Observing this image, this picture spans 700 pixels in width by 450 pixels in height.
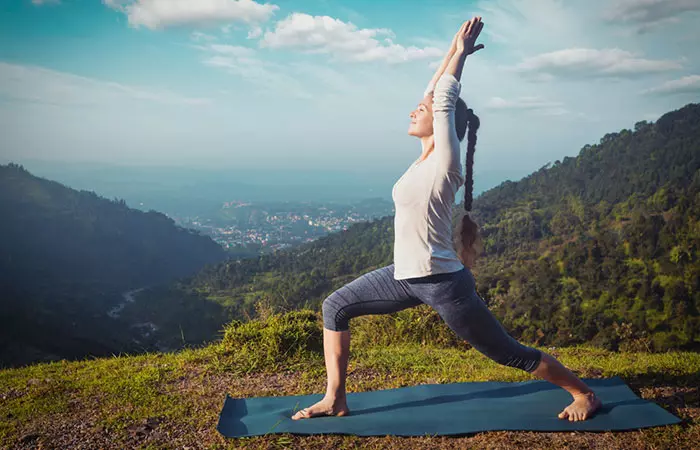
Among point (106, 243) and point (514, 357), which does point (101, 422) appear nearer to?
point (514, 357)

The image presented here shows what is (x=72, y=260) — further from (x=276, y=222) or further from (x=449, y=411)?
(x=449, y=411)

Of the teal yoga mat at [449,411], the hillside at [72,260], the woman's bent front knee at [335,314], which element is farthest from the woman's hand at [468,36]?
the hillside at [72,260]

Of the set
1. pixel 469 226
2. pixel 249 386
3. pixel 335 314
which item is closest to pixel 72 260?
pixel 249 386

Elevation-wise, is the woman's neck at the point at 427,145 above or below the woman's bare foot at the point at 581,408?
above

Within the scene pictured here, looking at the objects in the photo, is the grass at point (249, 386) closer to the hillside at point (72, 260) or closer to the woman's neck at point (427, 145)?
the woman's neck at point (427, 145)

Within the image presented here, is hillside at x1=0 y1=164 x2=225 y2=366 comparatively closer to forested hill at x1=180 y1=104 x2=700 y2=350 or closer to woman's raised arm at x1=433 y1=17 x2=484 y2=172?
forested hill at x1=180 y1=104 x2=700 y2=350

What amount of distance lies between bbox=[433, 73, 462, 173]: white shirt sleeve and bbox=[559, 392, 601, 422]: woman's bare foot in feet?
5.60

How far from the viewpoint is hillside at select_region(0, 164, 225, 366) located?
4041 cm

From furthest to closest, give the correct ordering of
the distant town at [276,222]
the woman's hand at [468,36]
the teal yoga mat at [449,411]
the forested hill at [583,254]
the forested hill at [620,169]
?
the distant town at [276,222] < the forested hill at [620,169] < the forested hill at [583,254] < the teal yoga mat at [449,411] < the woman's hand at [468,36]

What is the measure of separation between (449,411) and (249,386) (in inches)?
63.7

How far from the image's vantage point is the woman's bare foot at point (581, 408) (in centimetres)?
332

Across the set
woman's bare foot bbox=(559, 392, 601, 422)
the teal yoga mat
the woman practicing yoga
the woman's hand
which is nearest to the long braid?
the woman practicing yoga

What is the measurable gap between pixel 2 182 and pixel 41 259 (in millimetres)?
19543

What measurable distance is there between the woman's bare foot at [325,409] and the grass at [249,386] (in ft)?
0.78
